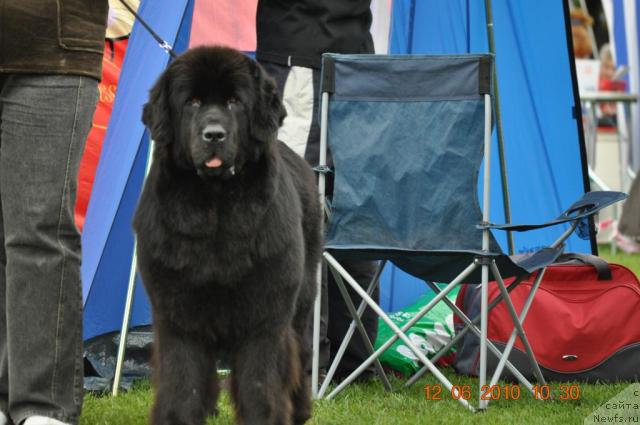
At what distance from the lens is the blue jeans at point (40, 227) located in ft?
9.65

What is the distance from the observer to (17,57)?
2902 millimetres

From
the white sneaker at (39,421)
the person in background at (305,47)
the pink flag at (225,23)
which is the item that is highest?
the pink flag at (225,23)

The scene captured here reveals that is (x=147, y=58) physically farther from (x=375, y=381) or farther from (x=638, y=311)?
(x=638, y=311)

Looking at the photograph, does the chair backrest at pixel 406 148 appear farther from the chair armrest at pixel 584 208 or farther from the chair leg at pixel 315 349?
the chair leg at pixel 315 349

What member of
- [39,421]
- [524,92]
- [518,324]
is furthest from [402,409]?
[524,92]

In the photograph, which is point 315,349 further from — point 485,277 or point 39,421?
point 39,421

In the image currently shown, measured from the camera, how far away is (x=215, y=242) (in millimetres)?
2865

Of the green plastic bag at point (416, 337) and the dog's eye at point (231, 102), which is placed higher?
the dog's eye at point (231, 102)

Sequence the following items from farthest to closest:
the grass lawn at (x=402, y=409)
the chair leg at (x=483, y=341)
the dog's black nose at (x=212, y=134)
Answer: the chair leg at (x=483, y=341) < the grass lawn at (x=402, y=409) < the dog's black nose at (x=212, y=134)

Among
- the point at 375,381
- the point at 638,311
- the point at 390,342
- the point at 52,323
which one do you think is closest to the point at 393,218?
the point at 390,342

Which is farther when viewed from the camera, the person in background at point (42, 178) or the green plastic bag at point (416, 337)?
the green plastic bag at point (416, 337)

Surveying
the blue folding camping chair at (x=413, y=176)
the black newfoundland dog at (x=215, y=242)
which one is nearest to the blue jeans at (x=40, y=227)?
the black newfoundland dog at (x=215, y=242)

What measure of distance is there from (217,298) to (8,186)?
2.39 feet

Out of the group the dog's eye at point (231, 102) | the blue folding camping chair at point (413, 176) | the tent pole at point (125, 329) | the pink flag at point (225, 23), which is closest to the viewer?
the dog's eye at point (231, 102)
